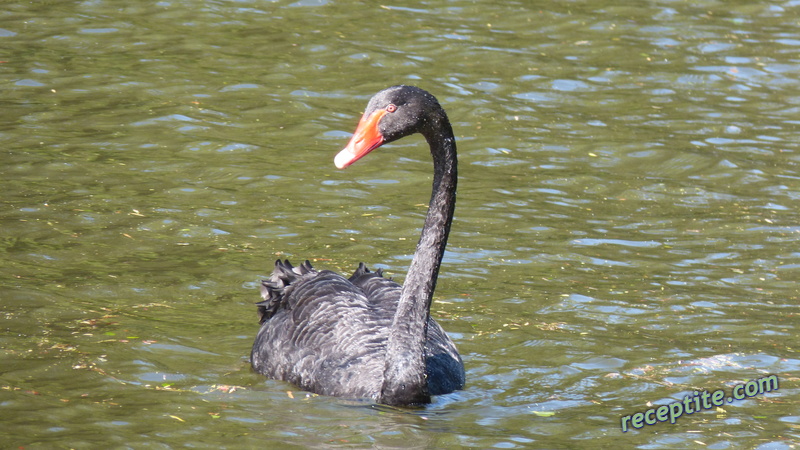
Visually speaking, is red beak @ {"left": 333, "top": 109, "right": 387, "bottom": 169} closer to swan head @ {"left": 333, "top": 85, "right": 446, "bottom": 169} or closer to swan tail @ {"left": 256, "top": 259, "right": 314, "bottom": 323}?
swan head @ {"left": 333, "top": 85, "right": 446, "bottom": 169}

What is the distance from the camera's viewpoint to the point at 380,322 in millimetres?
8352

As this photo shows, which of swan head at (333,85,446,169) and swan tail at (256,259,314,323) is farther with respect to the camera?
swan tail at (256,259,314,323)

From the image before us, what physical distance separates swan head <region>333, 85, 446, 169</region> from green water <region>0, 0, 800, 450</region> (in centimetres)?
168

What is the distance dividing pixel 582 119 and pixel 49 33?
22.2ft

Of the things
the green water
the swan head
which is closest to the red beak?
the swan head

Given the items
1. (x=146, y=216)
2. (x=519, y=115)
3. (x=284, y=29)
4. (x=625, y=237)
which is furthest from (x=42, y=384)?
(x=284, y=29)

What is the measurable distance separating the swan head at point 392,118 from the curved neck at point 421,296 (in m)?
0.12

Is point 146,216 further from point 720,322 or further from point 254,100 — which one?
point 720,322

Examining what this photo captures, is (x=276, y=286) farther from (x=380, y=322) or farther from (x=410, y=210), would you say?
(x=410, y=210)

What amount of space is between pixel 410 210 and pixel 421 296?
368cm

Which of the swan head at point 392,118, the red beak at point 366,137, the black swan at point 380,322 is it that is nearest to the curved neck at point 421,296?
the black swan at point 380,322

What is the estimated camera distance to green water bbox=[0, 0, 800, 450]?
7590 millimetres

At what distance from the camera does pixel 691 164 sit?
13062mm

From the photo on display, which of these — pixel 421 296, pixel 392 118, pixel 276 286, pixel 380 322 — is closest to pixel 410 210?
pixel 276 286
